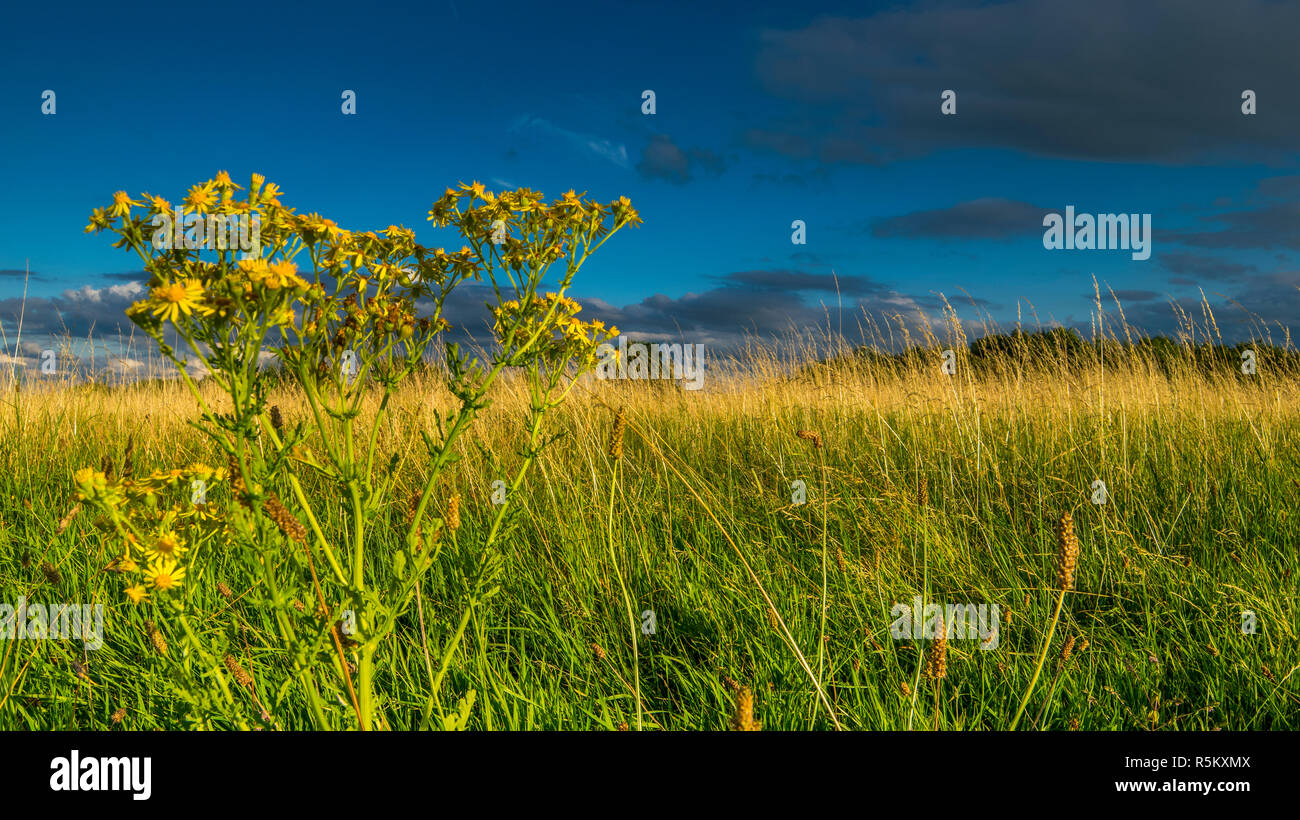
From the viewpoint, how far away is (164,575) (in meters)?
1.34

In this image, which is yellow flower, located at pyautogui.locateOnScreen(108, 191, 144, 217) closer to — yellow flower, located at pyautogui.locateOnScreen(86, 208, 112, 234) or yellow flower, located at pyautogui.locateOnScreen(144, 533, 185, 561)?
yellow flower, located at pyautogui.locateOnScreen(86, 208, 112, 234)

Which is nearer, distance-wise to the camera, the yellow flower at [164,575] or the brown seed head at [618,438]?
the yellow flower at [164,575]

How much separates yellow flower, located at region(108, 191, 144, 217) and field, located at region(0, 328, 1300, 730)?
0.53 meters

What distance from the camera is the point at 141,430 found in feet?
18.2

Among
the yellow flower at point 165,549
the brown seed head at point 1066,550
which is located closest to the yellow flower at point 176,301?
the yellow flower at point 165,549

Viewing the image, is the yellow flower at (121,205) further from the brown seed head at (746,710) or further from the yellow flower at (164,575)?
the brown seed head at (746,710)

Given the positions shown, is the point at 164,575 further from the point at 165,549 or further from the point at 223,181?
the point at 223,181

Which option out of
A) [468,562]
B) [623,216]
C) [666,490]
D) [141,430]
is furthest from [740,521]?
[141,430]

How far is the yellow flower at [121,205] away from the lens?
1329mm

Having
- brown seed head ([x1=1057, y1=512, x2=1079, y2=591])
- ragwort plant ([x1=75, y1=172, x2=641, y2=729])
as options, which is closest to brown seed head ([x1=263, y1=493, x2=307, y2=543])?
ragwort plant ([x1=75, y1=172, x2=641, y2=729])

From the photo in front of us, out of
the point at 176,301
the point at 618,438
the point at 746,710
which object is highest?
the point at 176,301

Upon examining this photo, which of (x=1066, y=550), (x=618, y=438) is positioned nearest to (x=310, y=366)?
(x=618, y=438)

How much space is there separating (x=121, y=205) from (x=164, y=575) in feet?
2.32

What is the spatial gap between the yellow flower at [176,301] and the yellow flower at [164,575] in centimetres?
49
